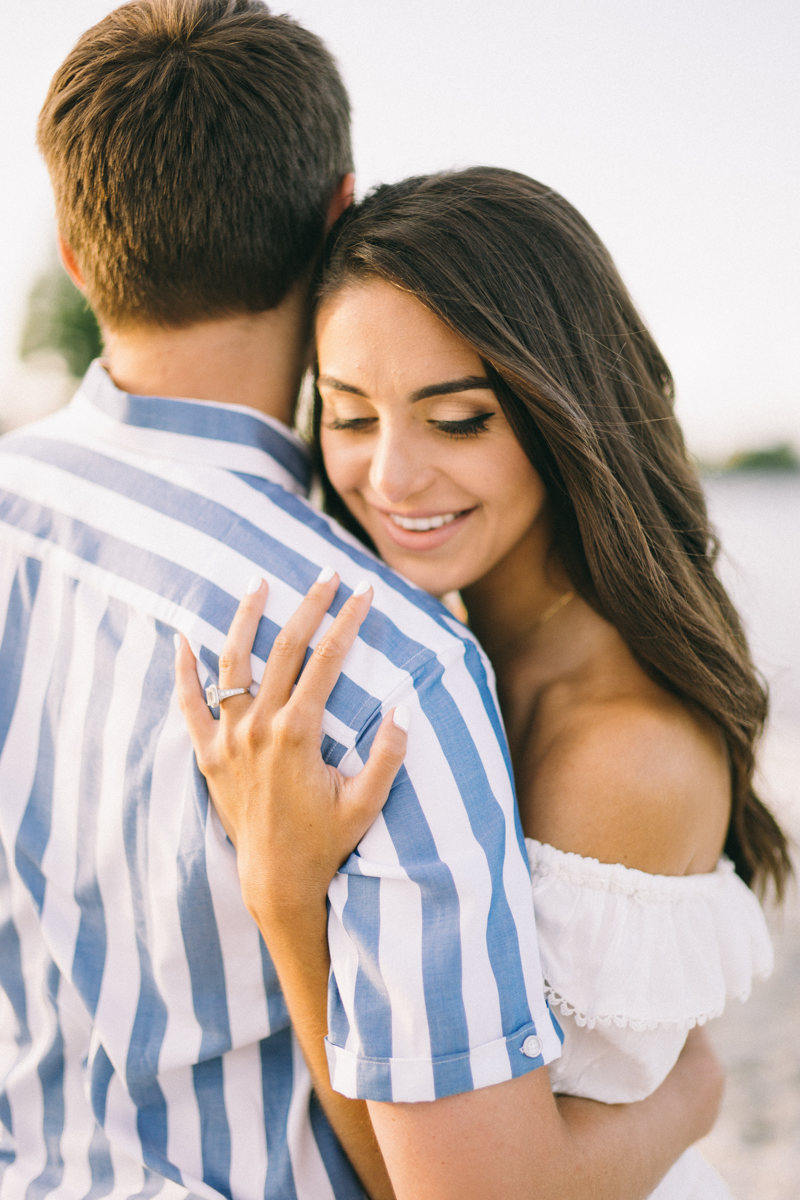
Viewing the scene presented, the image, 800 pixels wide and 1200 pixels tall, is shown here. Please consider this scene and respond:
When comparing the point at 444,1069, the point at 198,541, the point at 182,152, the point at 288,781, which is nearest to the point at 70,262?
the point at 182,152

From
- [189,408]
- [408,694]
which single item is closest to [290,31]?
[189,408]

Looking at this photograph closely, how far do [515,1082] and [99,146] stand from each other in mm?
1518

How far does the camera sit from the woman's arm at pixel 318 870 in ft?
3.55

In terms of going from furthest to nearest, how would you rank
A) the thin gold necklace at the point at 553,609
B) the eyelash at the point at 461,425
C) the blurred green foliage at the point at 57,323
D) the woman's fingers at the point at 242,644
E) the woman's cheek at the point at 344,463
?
the blurred green foliage at the point at 57,323 → the thin gold necklace at the point at 553,609 → the woman's cheek at the point at 344,463 → the eyelash at the point at 461,425 → the woman's fingers at the point at 242,644

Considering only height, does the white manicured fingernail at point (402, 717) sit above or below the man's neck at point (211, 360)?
below

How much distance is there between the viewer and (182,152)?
137cm

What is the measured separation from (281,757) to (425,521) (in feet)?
2.29

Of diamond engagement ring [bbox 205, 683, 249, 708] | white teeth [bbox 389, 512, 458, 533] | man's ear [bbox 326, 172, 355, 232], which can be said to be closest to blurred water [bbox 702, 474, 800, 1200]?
white teeth [bbox 389, 512, 458, 533]

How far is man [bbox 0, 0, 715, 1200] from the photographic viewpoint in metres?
1.10

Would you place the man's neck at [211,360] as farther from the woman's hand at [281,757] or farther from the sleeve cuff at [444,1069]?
the sleeve cuff at [444,1069]

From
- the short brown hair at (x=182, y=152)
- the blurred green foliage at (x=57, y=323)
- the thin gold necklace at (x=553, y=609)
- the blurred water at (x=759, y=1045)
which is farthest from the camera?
the blurred green foliage at (x=57, y=323)

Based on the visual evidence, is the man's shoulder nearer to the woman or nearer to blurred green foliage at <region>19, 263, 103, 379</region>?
the woman

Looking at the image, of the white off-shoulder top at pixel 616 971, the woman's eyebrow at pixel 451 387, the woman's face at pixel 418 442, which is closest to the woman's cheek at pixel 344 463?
the woman's face at pixel 418 442

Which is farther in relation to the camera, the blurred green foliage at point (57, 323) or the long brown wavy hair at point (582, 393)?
the blurred green foliage at point (57, 323)
